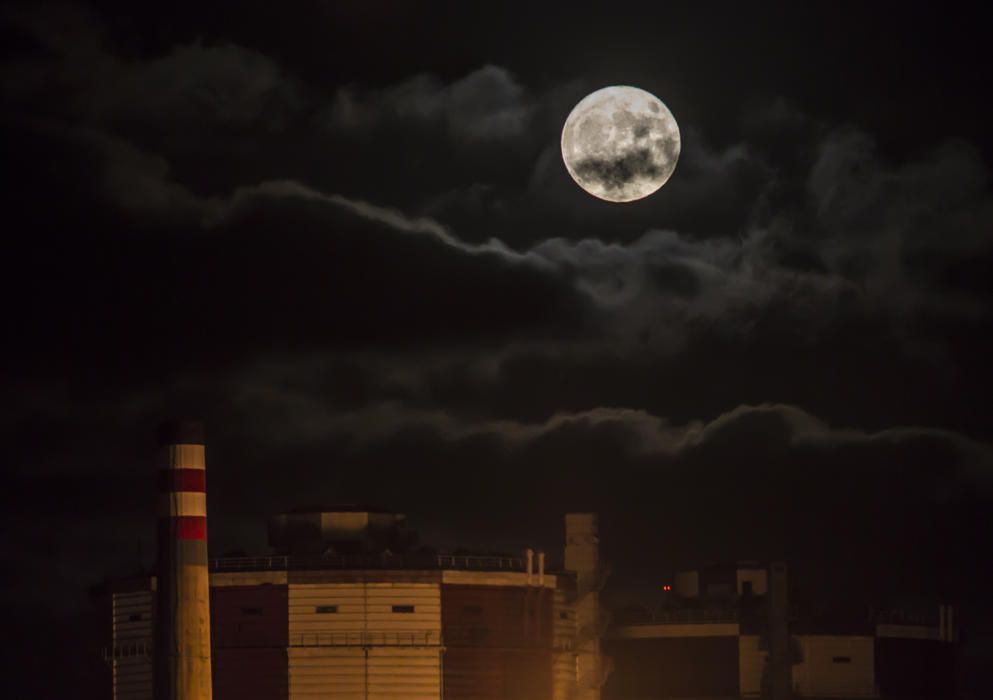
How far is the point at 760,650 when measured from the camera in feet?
400

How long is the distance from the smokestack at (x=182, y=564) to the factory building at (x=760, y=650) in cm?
4179

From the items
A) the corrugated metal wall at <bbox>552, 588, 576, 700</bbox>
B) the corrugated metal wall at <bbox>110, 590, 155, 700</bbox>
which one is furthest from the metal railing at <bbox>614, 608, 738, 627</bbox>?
the corrugated metal wall at <bbox>110, 590, 155, 700</bbox>

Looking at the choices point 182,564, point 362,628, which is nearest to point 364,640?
point 362,628

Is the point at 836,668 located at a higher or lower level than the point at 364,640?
lower

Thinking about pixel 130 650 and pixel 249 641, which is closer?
pixel 249 641

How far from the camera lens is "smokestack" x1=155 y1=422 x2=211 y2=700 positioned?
280 ft

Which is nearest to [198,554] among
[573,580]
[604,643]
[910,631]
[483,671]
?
[483,671]

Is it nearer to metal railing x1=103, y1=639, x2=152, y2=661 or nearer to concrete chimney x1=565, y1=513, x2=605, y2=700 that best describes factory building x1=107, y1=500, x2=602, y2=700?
metal railing x1=103, y1=639, x2=152, y2=661

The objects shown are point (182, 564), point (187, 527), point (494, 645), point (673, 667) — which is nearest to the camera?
point (187, 527)

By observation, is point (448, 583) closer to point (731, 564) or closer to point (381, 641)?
point (381, 641)

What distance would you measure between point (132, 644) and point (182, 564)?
54.2ft

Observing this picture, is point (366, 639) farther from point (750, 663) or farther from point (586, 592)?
point (750, 663)

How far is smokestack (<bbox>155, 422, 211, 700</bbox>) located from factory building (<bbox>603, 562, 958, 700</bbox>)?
41.8m

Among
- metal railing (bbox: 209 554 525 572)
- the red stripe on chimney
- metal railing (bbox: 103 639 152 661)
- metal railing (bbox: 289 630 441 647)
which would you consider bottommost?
metal railing (bbox: 103 639 152 661)
